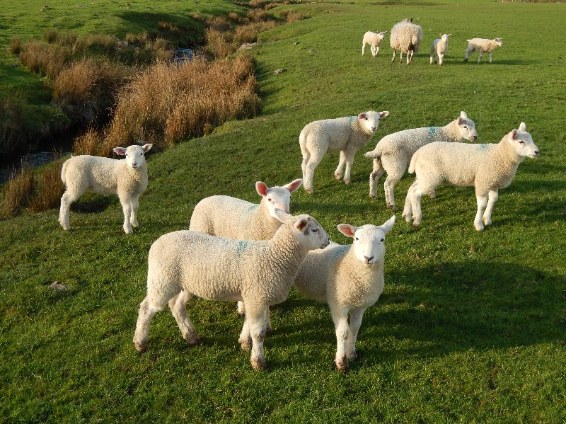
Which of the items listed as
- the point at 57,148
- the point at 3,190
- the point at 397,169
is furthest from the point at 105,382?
the point at 57,148

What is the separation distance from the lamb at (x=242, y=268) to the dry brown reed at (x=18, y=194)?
852cm

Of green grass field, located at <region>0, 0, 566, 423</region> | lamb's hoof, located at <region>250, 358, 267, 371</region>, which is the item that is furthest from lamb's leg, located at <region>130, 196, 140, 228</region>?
lamb's hoof, located at <region>250, 358, 267, 371</region>

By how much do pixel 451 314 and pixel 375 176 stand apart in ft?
13.9

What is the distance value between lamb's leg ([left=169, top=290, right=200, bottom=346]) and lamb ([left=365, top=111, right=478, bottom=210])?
192 inches

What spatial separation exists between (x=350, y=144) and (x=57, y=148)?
12281 millimetres

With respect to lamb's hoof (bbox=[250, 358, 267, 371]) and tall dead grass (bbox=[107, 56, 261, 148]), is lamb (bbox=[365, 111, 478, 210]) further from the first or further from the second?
tall dead grass (bbox=[107, 56, 261, 148])

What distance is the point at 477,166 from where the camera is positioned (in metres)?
8.53

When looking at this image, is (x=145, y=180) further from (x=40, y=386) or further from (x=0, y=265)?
(x=40, y=386)

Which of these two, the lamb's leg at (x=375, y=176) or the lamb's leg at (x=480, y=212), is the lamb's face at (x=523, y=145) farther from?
the lamb's leg at (x=375, y=176)

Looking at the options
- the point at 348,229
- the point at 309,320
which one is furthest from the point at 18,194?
the point at 348,229

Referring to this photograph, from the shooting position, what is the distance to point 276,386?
18.9 ft

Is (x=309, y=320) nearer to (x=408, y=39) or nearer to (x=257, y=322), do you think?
(x=257, y=322)

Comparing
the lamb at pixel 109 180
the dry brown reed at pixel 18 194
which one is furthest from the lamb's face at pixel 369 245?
the dry brown reed at pixel 18 194

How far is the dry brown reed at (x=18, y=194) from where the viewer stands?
41.6ft
